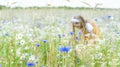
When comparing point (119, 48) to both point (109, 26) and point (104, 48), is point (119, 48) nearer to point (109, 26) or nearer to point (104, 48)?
point (104, 48)

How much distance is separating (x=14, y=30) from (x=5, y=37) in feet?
1.98

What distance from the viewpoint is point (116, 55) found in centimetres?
236

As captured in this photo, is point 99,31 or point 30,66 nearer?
point 30,66

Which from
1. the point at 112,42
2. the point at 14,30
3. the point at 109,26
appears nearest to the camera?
the point at 112,42

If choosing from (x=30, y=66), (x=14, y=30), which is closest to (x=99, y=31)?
(x=14, y=30)

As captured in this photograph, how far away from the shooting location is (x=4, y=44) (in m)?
3.08

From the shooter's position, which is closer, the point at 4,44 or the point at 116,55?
the point at 116,55

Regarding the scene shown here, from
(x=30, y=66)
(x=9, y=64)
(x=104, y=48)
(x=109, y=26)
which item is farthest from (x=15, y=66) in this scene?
(x=109, y=26)

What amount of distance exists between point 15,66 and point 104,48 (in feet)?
2.39

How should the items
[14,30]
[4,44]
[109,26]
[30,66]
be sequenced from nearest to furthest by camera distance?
[30,66], [4,44], [14,30], [109,26]

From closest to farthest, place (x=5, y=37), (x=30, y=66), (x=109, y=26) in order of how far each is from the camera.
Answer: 1. (x=30, y=66)
2. (x=5, y=37)
3. (x=109, y=26)

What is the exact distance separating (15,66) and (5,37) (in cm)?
111

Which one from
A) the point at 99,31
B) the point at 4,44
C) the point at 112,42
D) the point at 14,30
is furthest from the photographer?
the point at 99,31

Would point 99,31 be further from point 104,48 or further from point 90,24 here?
point 104,48
